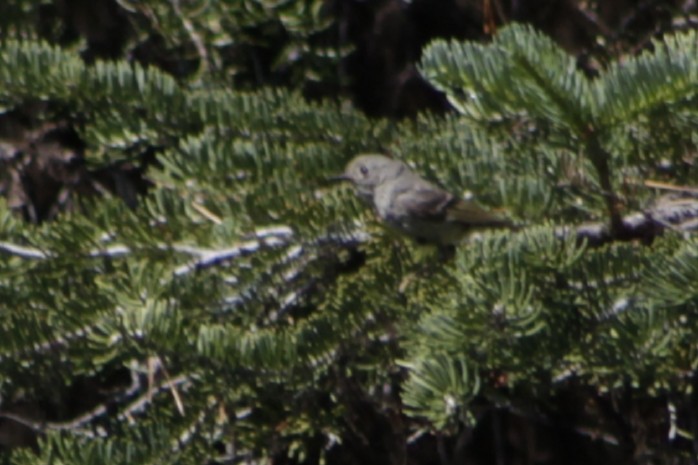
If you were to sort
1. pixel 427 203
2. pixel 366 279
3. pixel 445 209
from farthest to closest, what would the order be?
pixel 427 203 → pixel 445 209 → pixel 366 279

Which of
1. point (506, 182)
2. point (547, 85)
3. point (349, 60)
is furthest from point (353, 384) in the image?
point (349, 60)

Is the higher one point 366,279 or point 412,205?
point 412,205

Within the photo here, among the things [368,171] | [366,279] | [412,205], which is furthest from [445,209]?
[366,279]

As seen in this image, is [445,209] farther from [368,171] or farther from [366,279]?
[366,279]

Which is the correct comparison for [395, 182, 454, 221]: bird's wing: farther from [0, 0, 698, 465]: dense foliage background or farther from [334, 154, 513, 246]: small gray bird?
[0, 0, 698, 465]: dense foliage background

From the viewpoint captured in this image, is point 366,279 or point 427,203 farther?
point 427,203

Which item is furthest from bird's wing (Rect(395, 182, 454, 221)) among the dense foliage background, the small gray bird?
the dense foliage background
